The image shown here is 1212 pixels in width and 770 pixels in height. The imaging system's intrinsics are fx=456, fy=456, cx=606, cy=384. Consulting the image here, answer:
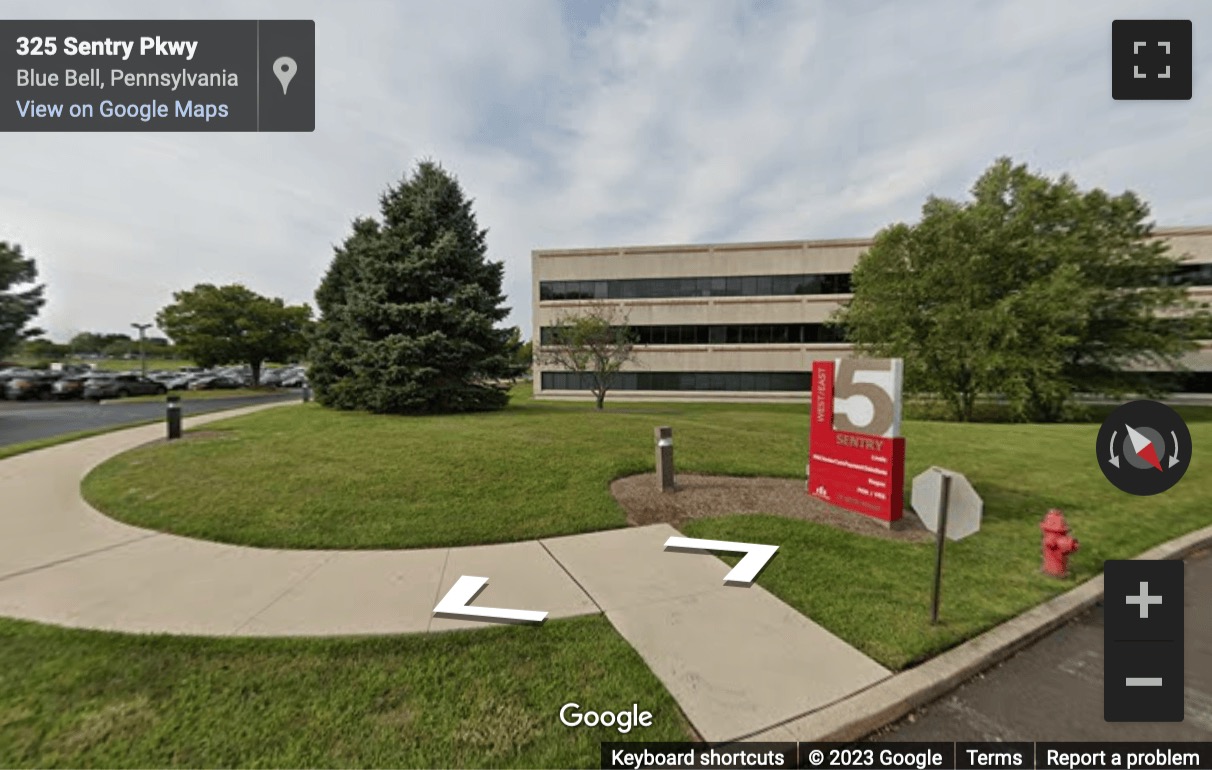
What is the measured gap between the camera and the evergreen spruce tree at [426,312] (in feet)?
47.9

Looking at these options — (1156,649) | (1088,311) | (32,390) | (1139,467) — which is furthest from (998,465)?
(32,390)

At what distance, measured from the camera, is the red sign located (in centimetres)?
632

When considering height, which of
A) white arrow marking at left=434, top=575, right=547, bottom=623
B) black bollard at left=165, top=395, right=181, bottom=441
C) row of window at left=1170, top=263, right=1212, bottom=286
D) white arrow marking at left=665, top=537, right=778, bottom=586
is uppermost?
row of window at left=1170, top=263, right=1212, bottom=286

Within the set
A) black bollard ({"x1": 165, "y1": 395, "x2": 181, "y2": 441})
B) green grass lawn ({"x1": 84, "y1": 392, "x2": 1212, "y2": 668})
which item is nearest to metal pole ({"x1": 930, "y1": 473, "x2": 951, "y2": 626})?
green grass lawn ({"x1": 84, "y1": 392, "x2": 1212, "y2": 668})

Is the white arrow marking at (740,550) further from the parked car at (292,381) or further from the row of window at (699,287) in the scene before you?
the parked car at (292,381)

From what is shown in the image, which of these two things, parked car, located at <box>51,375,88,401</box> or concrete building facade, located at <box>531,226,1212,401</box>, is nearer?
parked car, located at <box>51,375,88,401</box>

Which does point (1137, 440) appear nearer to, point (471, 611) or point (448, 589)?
point (471, 611)

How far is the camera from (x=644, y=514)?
6.54m

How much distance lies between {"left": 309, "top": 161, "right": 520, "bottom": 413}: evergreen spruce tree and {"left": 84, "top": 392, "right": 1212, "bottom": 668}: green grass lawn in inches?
127

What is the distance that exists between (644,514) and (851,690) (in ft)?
12.0

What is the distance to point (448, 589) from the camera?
429cm

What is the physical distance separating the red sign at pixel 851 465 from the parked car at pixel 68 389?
38557mm

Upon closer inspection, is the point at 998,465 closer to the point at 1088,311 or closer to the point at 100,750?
the point at 100,750

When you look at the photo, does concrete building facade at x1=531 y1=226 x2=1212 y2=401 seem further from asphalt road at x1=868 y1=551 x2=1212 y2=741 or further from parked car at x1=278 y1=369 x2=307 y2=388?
asphalt road at x1=868 y1=551 x2=1212 y2=741
